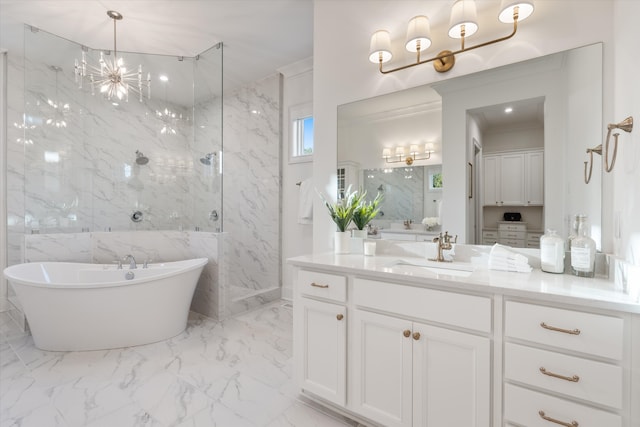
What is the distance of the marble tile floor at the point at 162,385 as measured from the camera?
174 cm

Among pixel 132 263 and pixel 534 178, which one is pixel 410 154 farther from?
pixel 132 263

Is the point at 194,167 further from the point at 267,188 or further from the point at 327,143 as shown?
the point at 327,143

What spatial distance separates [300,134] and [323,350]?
276 centimetres

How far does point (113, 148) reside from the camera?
3.84 m

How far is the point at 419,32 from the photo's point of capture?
5.94ft

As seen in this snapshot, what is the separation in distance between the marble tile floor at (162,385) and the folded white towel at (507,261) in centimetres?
120

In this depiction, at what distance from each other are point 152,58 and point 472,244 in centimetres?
388

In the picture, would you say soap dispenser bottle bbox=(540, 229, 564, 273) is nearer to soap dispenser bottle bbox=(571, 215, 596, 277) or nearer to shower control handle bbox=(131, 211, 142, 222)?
soap dispenser bottle bbox=(571, 215, 596, 277)

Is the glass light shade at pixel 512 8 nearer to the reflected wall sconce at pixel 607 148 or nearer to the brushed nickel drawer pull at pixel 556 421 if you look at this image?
the reflected wall sconce at pixel 607 148

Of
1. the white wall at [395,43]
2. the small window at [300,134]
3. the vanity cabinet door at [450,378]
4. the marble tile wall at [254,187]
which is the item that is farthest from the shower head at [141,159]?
the vanity cabinet door at [450,378]

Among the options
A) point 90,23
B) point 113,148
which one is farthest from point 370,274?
point 113,148

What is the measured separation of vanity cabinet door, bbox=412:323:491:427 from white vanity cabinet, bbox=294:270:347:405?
1.32ft

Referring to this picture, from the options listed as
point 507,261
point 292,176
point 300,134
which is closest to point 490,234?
point 507,261

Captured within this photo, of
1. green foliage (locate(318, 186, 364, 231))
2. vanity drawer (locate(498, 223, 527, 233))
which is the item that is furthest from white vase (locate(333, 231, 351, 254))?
vanity drawer (locate(498, 223, 527, 233))
